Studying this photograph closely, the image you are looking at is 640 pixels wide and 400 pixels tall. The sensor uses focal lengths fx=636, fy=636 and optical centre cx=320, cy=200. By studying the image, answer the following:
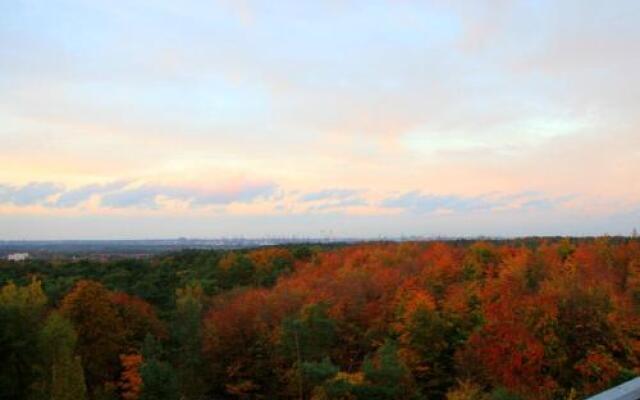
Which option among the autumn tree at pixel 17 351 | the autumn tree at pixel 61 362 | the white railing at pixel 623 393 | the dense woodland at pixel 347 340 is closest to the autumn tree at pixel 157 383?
the dense woodland at pixel 347 340

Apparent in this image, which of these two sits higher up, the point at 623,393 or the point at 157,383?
the point at 623,393

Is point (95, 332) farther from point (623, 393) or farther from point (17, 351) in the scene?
point (623, 393)

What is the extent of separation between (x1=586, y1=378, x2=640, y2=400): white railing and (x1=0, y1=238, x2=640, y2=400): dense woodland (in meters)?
23.7

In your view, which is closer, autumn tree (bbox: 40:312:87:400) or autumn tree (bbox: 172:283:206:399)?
autumn tree (bbox: 40:312:87:400)

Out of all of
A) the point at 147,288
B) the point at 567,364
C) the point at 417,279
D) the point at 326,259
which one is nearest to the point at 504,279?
the point at 417,279

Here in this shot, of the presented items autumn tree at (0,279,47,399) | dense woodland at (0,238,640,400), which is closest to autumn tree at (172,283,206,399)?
dense woodland at (0,238,640,400)

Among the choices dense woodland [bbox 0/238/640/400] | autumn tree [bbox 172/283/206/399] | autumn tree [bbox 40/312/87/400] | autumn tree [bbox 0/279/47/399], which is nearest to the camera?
autumn tree [bbox 40/312/87/400]

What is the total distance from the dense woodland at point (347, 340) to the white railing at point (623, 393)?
23.7 meters

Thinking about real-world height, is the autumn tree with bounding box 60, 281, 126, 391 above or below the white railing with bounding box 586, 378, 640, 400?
below

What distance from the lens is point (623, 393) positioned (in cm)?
445

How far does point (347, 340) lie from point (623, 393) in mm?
47536

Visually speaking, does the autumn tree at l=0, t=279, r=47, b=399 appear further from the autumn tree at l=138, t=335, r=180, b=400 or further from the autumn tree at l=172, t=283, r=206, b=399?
the autumn tree at l=172, t=283, r=206, b=399

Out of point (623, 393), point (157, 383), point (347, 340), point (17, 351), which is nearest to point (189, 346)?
point (157, 383)

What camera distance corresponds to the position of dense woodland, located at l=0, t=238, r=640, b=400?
36750mm
